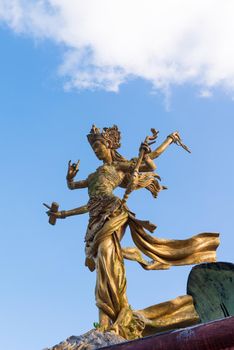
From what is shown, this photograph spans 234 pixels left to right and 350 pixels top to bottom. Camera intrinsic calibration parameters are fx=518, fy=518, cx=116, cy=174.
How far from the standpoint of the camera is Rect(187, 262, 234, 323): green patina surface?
417 cm

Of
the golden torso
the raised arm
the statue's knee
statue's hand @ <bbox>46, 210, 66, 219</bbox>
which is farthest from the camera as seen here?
the raised arm

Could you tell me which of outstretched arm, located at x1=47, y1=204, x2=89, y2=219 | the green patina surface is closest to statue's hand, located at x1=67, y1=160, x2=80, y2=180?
outstretched arm, located at x1=47, y1=204, x2=89, y2=219

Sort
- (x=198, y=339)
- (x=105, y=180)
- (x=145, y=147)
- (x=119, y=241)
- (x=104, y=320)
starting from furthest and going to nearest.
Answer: (x=105, y=180) → (x=145, y=147) → (x=119, y=241) → (x=104, y=320) → (x=198, y=339)

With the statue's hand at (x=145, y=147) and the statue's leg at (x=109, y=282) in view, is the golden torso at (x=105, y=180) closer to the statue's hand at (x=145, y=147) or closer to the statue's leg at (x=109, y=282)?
the statue's hand at (x=145, y=147)

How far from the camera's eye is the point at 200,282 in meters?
4.40

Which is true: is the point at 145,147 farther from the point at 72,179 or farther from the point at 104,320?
the point at 104,320

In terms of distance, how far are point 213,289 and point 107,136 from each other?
4.26 meters

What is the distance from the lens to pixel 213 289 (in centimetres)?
434

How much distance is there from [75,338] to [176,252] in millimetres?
2925

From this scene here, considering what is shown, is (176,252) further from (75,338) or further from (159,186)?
(75,338)

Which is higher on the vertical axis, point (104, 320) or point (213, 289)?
point (104, 320)

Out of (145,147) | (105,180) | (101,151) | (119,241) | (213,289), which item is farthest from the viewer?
(101,151)

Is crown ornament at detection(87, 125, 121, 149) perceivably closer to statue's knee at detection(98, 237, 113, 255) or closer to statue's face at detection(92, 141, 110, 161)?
statue's face at detection(92, 141, 110, 161)

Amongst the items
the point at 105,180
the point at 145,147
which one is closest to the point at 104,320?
the point at 105,180
